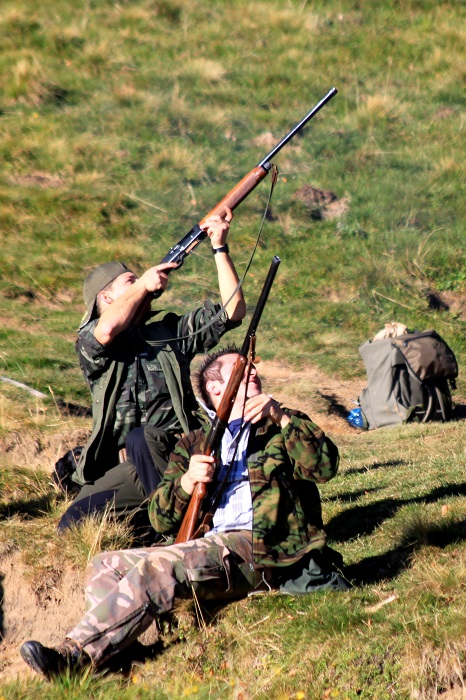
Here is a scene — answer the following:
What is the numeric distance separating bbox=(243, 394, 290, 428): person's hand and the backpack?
16.9 feet

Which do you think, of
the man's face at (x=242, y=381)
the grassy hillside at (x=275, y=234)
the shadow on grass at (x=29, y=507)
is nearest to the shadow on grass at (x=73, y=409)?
the grassy hillside at (x=275, y=234)

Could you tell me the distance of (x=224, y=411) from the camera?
3895 mm

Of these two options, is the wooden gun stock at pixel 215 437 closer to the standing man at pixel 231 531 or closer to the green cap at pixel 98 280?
the standing man at pixel 231 531

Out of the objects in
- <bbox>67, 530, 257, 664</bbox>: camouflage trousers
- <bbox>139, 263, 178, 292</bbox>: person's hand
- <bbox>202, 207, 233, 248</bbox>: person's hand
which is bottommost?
<bbox>67, 530, 257, 664</bbox>: camouflage trousers

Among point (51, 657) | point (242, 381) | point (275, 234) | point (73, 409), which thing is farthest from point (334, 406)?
point (51, 657)

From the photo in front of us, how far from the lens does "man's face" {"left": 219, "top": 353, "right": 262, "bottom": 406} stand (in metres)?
3.95

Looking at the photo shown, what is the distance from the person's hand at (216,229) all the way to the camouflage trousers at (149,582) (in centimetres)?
153

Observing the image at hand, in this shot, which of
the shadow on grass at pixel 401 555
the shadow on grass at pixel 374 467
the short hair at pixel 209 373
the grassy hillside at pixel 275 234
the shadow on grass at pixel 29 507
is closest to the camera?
the grassy hillside at pixel 275 234

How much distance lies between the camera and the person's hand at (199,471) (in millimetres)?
3857

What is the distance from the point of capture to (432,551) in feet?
14.4

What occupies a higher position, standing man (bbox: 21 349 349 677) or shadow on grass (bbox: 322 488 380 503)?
standing man (bbox: 21 349 349 677)

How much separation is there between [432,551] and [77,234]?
28.9ft

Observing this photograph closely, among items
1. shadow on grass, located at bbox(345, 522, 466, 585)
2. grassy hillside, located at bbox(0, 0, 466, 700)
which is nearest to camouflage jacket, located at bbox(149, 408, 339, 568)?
grassy hillside, located at bbox(0, 0, 466, 700)

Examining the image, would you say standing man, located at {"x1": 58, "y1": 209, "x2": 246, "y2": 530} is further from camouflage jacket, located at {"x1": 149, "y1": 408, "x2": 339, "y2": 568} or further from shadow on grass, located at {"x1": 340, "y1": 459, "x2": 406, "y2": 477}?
shadow on grass, located at {"x1": 340, "y1": 459, "x2": 406, "y2": 477}
